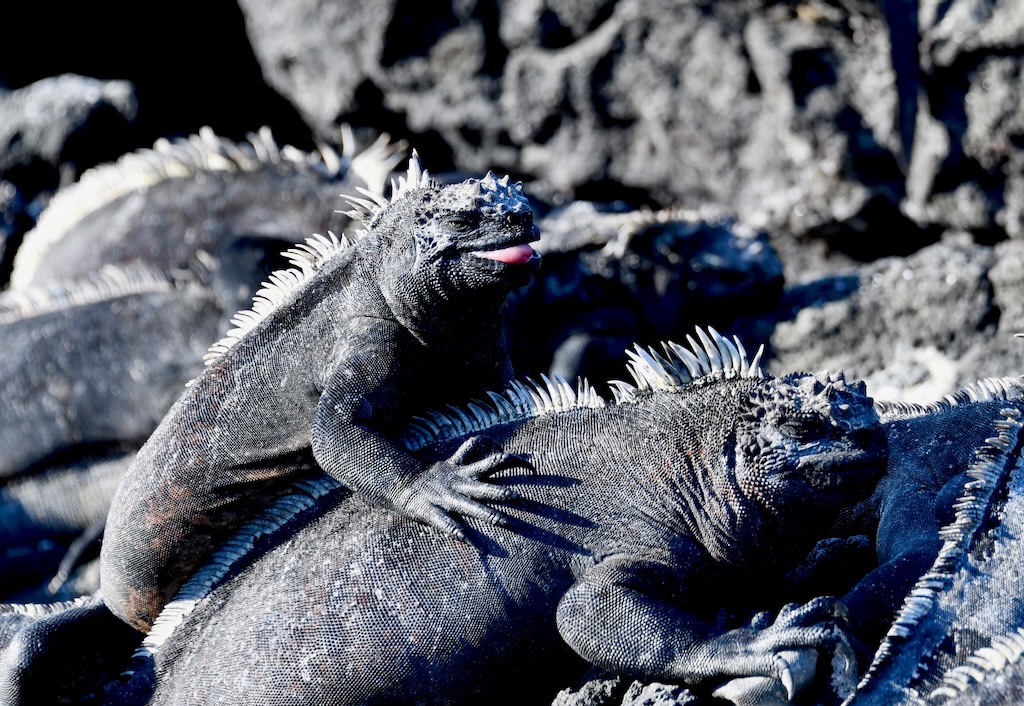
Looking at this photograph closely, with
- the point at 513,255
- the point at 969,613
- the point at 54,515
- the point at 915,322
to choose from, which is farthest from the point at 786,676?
the point at 54,515

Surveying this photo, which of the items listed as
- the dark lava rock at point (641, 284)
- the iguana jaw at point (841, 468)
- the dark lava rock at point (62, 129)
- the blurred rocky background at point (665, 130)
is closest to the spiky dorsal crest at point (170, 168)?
the dark lava rock at point (62, 129)

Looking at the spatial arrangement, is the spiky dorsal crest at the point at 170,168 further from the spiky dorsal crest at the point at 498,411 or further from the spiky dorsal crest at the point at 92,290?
the spiky dorsal crest at the point at 498,411

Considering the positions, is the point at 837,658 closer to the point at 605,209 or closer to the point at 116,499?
the point at 116,499

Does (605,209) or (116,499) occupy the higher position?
(116,499)

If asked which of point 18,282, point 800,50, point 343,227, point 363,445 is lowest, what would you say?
point 18,282

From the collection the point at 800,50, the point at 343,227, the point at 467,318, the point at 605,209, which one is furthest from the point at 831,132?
the point at 467,318

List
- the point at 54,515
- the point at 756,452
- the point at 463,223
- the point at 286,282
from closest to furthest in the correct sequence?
the point at 756,452 < the point at 463,223 < the point at 286,282 < the point at 54,515

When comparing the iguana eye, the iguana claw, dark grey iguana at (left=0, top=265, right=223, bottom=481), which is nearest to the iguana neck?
the iguana claw

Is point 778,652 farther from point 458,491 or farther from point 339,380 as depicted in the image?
point 339,380
